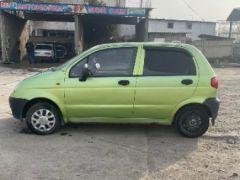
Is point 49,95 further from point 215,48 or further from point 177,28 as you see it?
point 177,28

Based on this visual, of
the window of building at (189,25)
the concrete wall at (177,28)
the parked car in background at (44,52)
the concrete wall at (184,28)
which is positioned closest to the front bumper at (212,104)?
the parked car in background at (44,52)

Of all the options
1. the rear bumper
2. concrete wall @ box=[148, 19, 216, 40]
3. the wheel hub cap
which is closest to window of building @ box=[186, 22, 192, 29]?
concrete wall @ box=[148, 19, 216, 40]

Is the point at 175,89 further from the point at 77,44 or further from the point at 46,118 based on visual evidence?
the point at 77,44

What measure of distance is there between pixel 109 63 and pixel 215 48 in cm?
2679

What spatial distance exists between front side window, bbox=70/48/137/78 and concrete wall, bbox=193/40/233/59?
2586cm

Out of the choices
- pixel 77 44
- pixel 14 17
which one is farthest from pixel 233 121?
pixel 14 17

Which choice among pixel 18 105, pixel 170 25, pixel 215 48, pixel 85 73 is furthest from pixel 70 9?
pixel 170 25

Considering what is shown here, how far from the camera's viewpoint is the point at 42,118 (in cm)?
711

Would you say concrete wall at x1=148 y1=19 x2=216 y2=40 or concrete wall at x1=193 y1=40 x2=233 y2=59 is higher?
concrete wall at x1=148 y1=19 x2=216 y2=40

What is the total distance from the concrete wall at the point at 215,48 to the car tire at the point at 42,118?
26.3 meters

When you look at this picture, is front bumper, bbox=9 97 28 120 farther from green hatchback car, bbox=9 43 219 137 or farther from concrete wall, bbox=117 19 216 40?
concrete wall, bbox=117 19 216 40

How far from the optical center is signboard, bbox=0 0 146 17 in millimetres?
25641

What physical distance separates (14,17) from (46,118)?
77.8ft

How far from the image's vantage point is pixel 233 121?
8.43 metres
